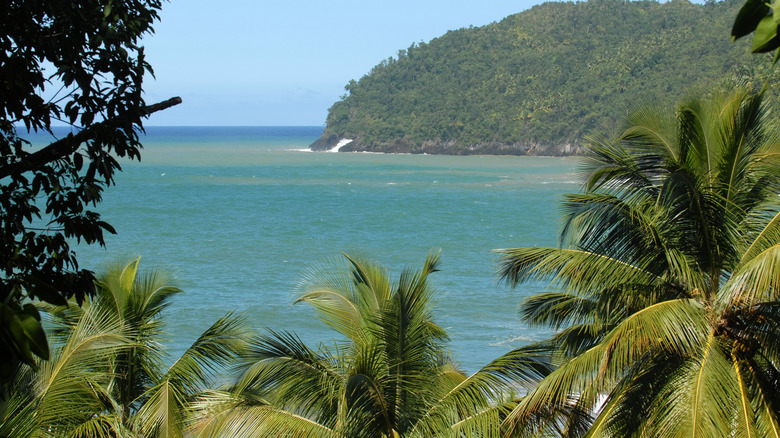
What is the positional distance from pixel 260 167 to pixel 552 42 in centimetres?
6189

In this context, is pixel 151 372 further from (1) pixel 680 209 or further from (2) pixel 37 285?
(2) pixel 37 285

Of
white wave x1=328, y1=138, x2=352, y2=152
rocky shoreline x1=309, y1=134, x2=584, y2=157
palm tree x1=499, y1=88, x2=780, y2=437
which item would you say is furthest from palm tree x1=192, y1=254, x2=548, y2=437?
white wave x1=328, y1=138, x2=352, y2=152

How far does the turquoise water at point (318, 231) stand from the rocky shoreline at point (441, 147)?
1884cm

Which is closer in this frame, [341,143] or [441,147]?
[441,147]

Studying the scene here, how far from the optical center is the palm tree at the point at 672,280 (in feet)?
18.0

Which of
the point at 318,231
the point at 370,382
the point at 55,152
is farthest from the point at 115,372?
the point at 318,231

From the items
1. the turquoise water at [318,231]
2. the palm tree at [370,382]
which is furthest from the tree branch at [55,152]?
the turquoise water at [318,231]

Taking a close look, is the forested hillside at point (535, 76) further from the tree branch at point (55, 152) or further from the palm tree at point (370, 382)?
the tree branch at point (55, 152)

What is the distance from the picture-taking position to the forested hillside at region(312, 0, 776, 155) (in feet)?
323

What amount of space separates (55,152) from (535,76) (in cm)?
11418

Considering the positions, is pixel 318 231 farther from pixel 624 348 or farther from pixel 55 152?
pixel 55 152

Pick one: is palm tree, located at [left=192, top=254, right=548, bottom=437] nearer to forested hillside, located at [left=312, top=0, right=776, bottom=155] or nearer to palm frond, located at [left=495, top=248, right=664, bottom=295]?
palm frond, located at [left=495, top=248, right=664, bottom=295]

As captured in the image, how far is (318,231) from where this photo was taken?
38750mm

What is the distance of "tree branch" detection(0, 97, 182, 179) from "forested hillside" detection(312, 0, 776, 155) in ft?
278
